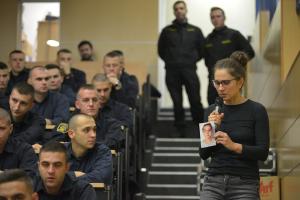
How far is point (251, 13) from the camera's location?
10914 mm

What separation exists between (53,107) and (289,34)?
2184mm

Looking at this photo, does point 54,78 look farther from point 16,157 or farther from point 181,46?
point 16,157

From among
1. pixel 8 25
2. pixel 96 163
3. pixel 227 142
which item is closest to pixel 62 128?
pixel 96 163

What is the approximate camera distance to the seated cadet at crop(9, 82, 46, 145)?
17.6ft

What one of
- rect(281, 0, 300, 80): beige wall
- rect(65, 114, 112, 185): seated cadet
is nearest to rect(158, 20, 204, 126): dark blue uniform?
rect(281, 0, 300, 80): beige wall

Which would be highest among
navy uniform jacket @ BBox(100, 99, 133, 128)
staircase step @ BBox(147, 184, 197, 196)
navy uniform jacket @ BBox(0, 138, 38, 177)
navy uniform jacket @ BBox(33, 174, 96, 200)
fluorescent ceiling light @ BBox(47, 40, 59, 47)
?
fluorescent ceiling light @ BBox(47, 40, 59, 47)

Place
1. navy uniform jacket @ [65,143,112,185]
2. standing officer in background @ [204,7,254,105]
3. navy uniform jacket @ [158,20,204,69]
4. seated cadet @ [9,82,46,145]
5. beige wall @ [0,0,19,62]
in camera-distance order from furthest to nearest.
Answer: beige wall @ [0,0,19,62]
navy uniform jacket @ [158,20,204,69]
standing officer in background @ [204,7,254,105]
seated cadet @ [9,82,46,145]
navy uniform jacket @ [65,143,112,185]

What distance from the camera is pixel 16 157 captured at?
4496mm

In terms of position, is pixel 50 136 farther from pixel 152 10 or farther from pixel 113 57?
pixel 152 10

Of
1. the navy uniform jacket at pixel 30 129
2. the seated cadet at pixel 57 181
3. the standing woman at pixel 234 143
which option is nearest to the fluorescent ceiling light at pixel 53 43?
the navy uniform jacket at pixel 30 129

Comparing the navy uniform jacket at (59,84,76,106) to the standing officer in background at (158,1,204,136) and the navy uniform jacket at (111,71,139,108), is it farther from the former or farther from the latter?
the standing officer in background at (158,1,204,136)

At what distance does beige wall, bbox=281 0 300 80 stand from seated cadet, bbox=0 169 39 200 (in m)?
3.65

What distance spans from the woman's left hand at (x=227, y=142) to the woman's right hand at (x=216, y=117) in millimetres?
86

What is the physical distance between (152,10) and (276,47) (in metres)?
4.06
